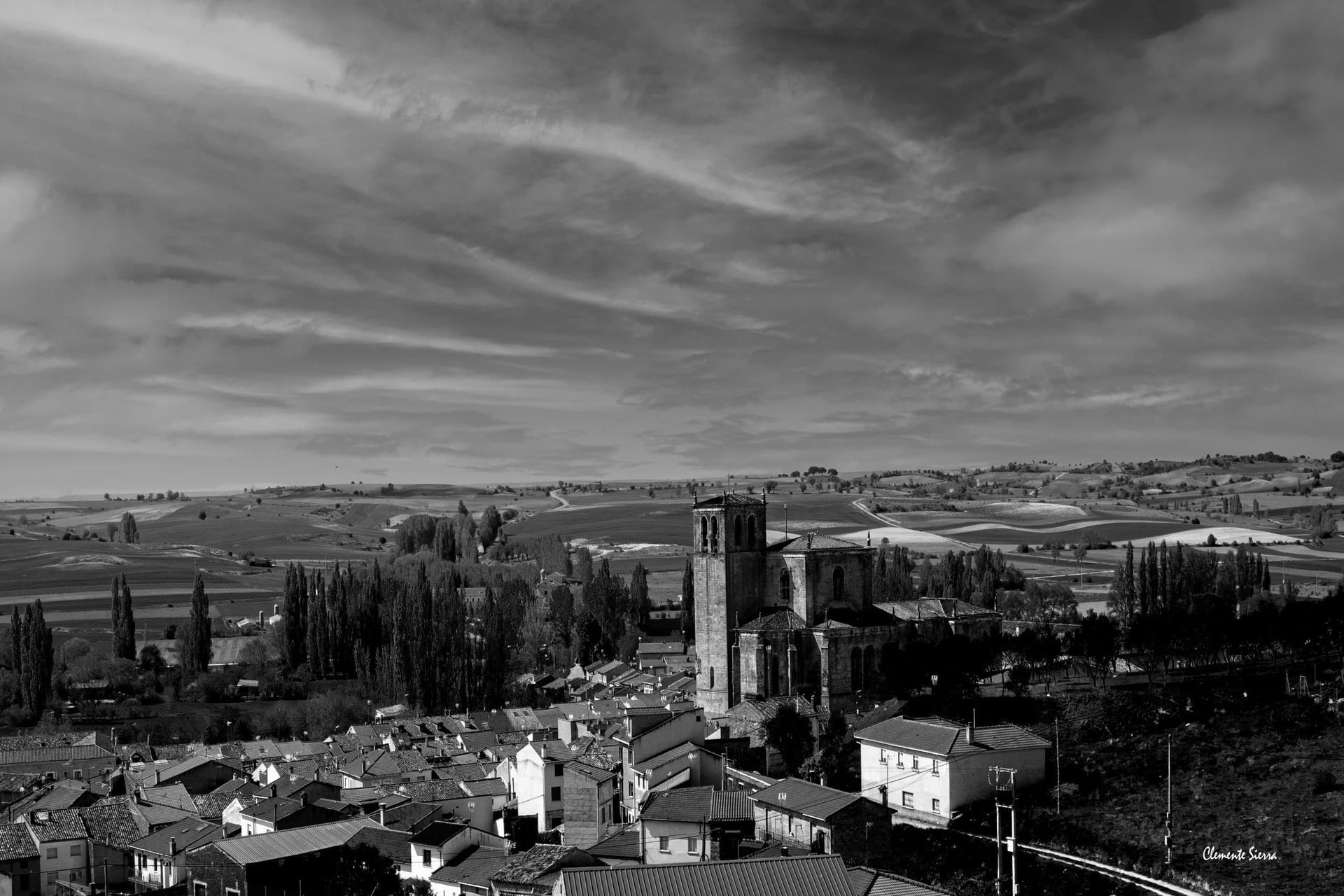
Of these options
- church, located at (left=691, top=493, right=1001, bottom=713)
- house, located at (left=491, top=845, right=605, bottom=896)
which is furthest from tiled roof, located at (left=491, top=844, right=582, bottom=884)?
church, located at (left=691, top=493, right=1001, bottom=713)

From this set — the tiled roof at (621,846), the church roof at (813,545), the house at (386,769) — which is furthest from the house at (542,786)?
the church roof at (813,545)

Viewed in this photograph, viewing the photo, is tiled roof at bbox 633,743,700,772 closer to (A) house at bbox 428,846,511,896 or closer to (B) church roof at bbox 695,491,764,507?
(A) house at bbox 428,846,511,896

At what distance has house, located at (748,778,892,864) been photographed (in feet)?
118

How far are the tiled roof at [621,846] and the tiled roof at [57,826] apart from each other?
24.0 m

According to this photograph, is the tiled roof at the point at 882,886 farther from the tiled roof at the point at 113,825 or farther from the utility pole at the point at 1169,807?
the tiled roof at the point at 113,825

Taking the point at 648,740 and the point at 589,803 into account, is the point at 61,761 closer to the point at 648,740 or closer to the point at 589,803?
the point at 589,803

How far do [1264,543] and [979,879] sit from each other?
5261 inches

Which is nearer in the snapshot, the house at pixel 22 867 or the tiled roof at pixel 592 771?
the tiled roof at pixel 592 771

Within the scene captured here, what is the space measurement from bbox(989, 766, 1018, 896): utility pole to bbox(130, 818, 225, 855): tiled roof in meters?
27.9

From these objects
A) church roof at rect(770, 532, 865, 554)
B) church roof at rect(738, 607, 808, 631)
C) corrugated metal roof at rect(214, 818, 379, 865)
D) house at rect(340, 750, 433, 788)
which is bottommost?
house at rect(340, 750, 433, 788)

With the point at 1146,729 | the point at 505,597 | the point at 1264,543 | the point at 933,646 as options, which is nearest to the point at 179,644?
the point at 505,597

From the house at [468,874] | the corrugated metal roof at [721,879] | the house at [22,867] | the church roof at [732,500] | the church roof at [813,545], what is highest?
the church roof at [732,500]

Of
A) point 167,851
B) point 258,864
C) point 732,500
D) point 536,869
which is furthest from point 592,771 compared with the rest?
point 732,500

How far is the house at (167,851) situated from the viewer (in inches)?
1842
